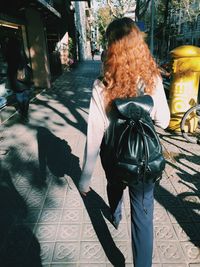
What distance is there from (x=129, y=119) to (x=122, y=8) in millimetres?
25629

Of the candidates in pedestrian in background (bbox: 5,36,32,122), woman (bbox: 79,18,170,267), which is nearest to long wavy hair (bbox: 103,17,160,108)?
woman (bbox: 79,18,170,267)

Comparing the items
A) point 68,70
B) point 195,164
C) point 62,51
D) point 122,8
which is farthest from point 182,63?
point 122,8

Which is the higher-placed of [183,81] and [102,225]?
[183,81]

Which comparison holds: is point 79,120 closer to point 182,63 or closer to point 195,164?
point 182,63

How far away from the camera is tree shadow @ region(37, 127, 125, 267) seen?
276cm

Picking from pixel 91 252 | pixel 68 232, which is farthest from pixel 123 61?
pixel 68 232

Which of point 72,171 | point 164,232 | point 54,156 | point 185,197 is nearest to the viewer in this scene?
point 164,232

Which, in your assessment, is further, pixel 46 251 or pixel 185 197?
pixel 185 197

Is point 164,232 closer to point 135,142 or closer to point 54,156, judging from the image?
point 135,142

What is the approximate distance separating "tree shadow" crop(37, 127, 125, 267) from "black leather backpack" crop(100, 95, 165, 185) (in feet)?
3.82

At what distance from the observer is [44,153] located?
520 centimetres

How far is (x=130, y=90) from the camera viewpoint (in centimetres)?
187

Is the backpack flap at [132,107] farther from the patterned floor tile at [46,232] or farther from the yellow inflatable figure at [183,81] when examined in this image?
the yellow inflatable figure at [183,81]

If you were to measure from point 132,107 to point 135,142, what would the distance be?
0.23m
